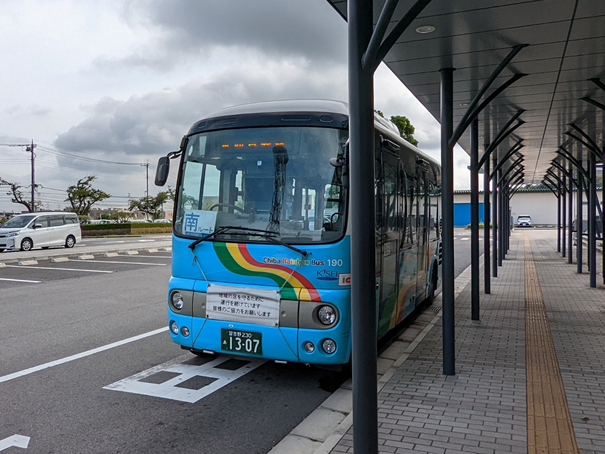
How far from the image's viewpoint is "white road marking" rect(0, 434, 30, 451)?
406 cm

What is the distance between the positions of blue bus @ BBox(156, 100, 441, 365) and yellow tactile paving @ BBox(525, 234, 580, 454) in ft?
5.74

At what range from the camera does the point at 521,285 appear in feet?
43.5

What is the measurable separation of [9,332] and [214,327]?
4270 mm

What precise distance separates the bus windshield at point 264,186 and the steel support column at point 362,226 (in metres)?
Answer: 2.08

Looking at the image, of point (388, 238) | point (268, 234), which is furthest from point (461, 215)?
point (268, 234)

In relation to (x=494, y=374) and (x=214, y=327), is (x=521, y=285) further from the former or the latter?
(x=214, y=327)

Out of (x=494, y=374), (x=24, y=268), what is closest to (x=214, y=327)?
(x=494, y=374)

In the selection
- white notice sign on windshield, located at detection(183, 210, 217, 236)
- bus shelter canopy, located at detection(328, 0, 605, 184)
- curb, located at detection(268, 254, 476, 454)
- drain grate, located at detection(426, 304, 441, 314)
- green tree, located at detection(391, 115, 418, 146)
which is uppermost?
green tree, located at detection(391, 115, 418, 146)

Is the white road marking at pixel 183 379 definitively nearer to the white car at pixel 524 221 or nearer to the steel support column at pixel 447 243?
the steel support column at pixel 447 243

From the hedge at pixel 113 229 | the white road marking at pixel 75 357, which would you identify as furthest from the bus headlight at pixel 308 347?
the hedge at pixel 113 229

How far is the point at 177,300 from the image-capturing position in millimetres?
5844

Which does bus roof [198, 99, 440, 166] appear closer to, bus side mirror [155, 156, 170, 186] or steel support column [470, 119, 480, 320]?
bus side mirror [155, 156, 170, 186]

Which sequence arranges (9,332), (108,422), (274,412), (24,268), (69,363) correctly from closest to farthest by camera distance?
(108,422), (274,412), (69,363), (9,332), (24,268)

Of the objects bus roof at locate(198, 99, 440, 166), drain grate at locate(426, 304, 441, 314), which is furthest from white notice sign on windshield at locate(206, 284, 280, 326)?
drain grate at locate(426, 304, 441, 314)
